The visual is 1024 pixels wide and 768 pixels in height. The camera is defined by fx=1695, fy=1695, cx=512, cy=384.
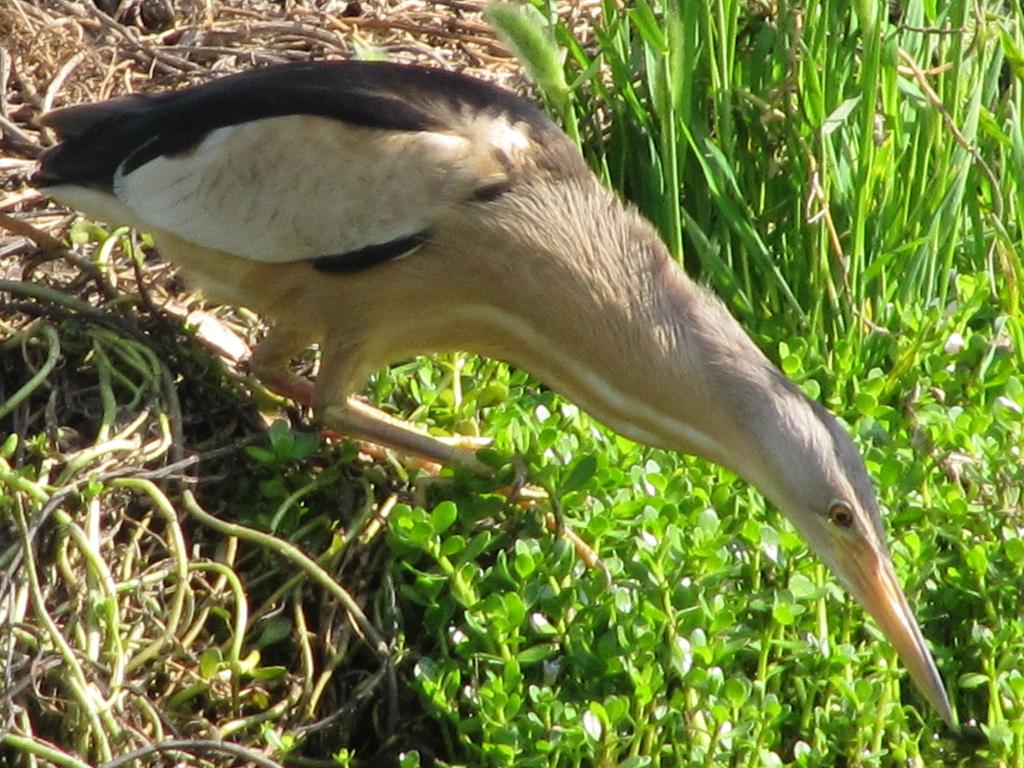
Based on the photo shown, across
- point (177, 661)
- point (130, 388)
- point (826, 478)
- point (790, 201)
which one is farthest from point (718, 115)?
point (177, 661)

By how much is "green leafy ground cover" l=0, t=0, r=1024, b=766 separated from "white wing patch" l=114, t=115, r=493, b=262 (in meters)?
0.30

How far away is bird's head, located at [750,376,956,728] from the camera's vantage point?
2928 mm

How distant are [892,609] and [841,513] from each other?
0.64 feet

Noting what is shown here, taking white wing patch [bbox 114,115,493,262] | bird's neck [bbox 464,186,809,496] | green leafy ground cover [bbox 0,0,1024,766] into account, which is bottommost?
green leafy ground cover [bbox 0,0,1024,766]

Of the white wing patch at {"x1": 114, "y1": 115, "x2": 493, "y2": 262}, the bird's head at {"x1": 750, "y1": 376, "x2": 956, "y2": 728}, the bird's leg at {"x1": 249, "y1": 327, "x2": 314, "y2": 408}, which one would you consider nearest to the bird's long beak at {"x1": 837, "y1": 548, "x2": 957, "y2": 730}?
the bird's head at {"x1": 750, "y1": 376, "x2": 956, "y2": 728}

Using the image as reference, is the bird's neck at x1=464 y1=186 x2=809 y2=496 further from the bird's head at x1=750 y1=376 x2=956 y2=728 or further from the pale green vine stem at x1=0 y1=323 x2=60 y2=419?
the pale green vine stem at x1=0 y1=323 x2=60 y2=419

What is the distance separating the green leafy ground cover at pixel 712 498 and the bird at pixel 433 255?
0.43 feet

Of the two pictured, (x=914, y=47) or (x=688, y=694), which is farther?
(x=914, y=47)

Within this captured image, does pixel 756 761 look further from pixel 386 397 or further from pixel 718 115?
pixel 718 115

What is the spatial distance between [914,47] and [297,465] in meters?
1.92

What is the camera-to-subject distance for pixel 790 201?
3.95 metres

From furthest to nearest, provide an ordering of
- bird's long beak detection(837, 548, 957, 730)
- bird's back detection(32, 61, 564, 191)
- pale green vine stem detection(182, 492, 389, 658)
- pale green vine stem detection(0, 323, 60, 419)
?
1. bird's back detection(32, 61, 564, 191)
2. pale green vine stem detection(0, 323, 60, 419)
3. pale green vine stem detection(182, 492, 389, 658)
4. bird's long beak detection(837, 548, 957, 730)

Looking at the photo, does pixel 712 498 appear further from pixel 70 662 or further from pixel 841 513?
pixel 70 662

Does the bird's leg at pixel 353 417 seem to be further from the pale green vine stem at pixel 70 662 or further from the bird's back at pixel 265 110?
the pale green vine stem at pixel 70 662
